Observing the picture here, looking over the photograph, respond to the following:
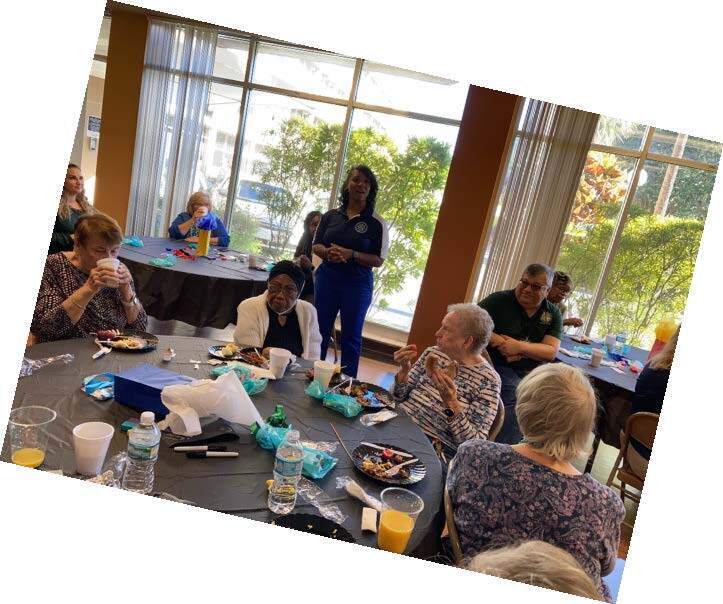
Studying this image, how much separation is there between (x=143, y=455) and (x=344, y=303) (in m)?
2.51

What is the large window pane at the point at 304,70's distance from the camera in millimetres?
5246

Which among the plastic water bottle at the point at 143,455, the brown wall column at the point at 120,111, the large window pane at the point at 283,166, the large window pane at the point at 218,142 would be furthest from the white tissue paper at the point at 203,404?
the brown wall column at the point at 120,111

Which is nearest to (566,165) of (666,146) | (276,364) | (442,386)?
(666,146)

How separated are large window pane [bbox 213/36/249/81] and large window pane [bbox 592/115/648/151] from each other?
3.92 metres

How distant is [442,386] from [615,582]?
99cm

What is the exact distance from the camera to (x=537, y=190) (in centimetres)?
470

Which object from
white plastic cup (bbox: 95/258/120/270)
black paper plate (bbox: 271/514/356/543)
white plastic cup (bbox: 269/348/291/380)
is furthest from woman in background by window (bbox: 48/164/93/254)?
black paper plate (bbox: 271/514/356/543)

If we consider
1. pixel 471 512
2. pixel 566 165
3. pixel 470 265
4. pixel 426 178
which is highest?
pixel 566 165

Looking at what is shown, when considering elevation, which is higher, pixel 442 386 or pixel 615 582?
pixel 442 386

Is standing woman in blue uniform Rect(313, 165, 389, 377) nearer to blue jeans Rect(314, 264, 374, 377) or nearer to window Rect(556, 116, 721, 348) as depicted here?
blue jeans Rect(314, 264, 374, 377)

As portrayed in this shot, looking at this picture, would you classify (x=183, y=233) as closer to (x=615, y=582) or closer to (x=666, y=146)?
(x=615, y=582)

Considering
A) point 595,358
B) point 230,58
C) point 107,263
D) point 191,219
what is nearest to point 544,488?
point 107,263

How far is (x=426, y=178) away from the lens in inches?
203

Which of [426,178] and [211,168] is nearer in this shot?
[426,178]
